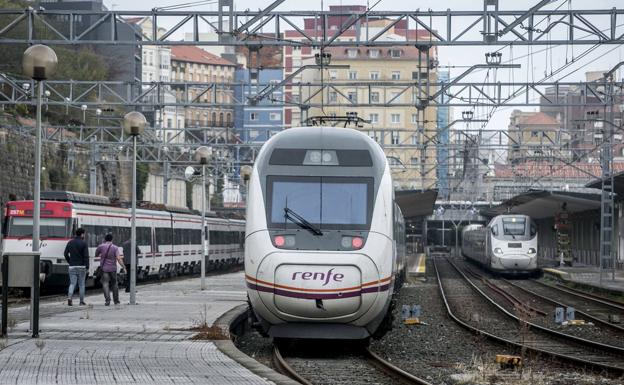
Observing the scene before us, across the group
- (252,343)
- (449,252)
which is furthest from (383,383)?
(449,252)

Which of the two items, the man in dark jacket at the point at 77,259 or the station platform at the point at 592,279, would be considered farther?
the station platform at the point at 592,279

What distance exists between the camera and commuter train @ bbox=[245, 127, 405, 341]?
1532cm

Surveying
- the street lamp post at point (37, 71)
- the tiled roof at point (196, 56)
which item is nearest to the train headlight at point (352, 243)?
the street lamp post at point (37, 71)

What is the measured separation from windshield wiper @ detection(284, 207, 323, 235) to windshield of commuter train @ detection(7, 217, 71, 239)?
17088 mm

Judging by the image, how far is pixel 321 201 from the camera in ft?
53.0

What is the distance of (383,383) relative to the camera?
13281mm

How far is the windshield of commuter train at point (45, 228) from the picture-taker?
3189 cm

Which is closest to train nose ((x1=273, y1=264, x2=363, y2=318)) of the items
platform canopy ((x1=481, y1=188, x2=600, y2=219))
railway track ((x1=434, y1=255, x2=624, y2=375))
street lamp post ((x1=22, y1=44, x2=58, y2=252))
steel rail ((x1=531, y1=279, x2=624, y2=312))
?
railway track ((x1=434, y1=255, x2=624, y2=375))

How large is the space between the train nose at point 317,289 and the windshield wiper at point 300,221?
0.64m

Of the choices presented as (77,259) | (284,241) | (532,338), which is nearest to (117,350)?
(284,241)

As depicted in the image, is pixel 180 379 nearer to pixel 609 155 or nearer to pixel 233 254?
pixel 609 155

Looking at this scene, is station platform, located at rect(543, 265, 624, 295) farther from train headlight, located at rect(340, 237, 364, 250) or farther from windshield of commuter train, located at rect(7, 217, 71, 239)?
train headlight, located at rect(340, 237, 364, 250)

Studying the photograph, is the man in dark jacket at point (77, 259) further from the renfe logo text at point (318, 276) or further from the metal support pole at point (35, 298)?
the renfe logo text at point (318, 276)

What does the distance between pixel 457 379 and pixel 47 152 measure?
1857 inches
